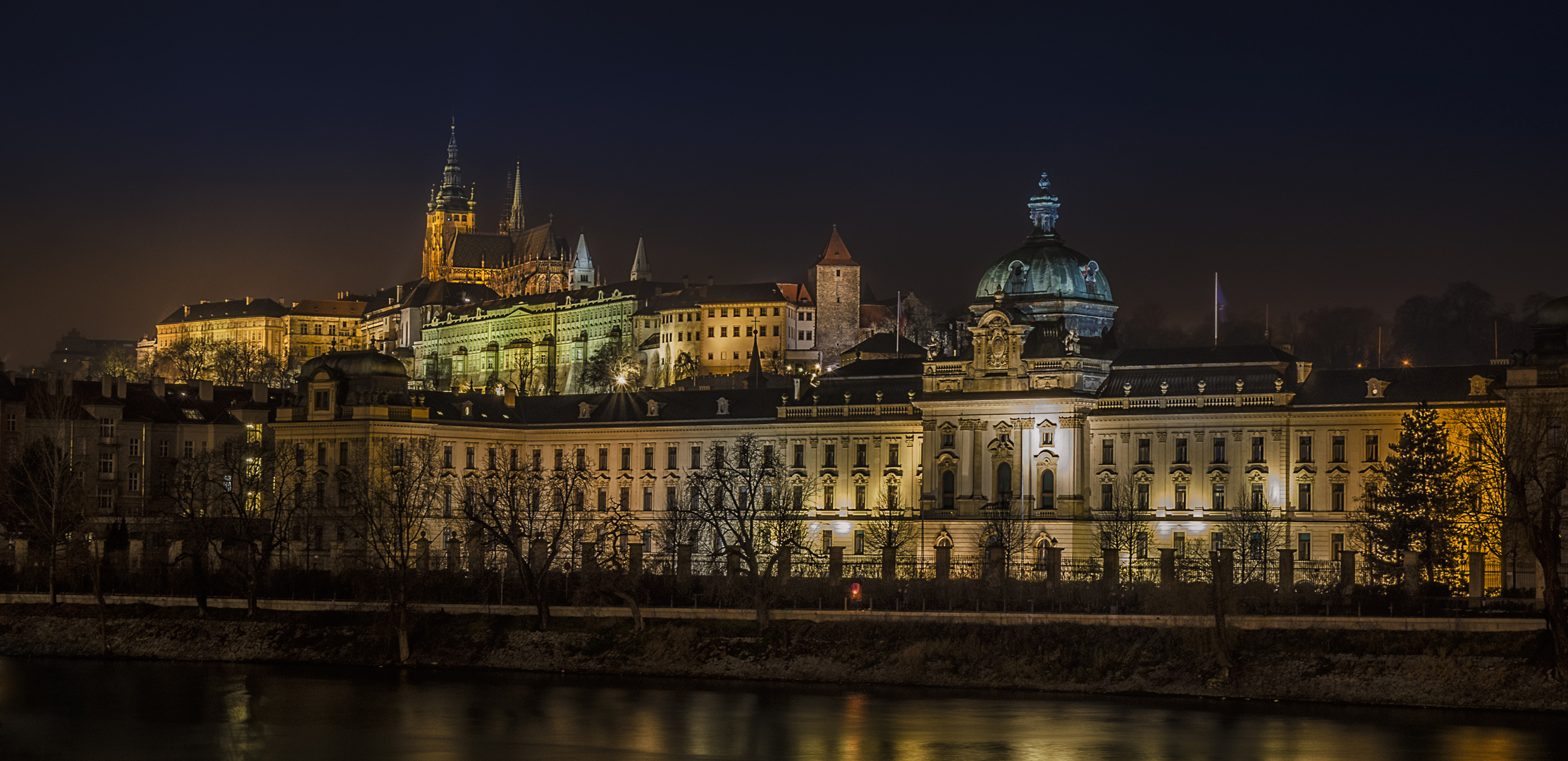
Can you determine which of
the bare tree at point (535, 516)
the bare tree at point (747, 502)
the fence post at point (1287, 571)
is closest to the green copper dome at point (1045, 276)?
the bare tree at point (747, 502)

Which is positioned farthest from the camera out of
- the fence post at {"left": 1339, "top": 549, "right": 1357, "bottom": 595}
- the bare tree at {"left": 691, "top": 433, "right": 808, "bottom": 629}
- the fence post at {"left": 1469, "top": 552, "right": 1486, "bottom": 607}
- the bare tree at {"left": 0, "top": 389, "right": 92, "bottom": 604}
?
the bare tree at {"left": 691, "top": 433, "right": 808, "bottom": 629}

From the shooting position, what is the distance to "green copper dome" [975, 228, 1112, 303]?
138 metres

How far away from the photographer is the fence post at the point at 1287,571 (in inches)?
3447

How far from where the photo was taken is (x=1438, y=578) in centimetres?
9338

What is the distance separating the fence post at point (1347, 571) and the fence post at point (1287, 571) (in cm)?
206

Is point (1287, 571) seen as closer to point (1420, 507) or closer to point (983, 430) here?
point (1420, 507)

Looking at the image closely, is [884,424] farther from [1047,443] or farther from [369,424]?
[369,424]

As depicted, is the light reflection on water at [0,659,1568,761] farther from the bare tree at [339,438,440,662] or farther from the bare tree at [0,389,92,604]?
the bare tree at [0,389,92,604]

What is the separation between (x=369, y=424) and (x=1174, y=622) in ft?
215

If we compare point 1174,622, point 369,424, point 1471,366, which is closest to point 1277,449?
point 1471,366

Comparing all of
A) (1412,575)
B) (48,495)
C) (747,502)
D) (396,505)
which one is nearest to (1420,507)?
(1412,575)

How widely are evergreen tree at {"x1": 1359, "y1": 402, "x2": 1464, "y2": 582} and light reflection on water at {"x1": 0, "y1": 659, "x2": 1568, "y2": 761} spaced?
2445cm

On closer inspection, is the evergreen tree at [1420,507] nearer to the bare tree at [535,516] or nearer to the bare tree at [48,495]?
the bare tree at [535,516]

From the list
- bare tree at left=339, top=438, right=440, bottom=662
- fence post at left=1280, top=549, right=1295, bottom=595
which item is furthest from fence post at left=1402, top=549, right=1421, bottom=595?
bare tree at left=339, top=438, right=440, bottom=662
